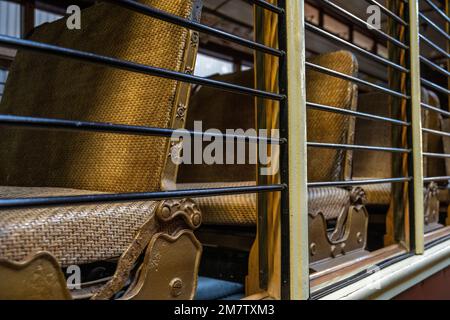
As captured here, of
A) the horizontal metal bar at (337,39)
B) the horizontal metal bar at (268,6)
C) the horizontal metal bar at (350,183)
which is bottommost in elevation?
the horizontal metal bar at (350,183)

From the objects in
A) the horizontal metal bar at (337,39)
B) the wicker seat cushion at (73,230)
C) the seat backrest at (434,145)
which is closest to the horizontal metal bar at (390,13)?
the horizontal metal bar at (337,39)

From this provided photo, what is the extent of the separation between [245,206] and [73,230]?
0.68m

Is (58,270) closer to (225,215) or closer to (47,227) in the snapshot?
(47,227)

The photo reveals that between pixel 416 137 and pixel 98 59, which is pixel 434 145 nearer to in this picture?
pixel 416 137

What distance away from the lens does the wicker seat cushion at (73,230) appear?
0.75 m

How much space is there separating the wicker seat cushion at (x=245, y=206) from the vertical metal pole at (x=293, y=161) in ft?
0.84

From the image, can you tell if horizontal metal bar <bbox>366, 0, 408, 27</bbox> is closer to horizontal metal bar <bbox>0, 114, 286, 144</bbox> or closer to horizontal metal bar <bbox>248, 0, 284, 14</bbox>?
horizontal metal bar <bbox>248, 0, 284, 14</bbox>

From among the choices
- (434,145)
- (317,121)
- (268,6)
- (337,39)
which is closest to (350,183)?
(337,39)

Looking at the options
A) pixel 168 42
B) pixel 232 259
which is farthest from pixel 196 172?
pixel 168 42

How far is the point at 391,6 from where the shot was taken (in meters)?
1.95

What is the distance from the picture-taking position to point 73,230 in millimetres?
835

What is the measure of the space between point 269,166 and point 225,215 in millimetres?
336

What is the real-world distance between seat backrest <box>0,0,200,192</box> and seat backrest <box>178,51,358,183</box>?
34.2 inches

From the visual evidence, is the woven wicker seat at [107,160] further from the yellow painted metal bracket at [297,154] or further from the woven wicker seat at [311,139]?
the woven wicker seat at [311,139]
